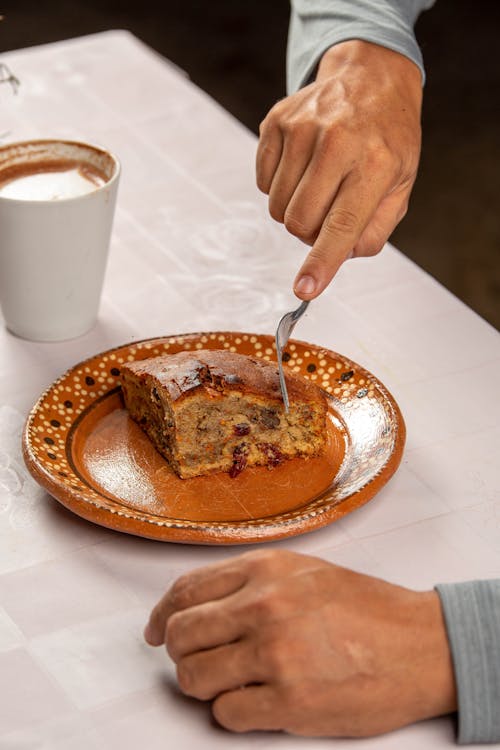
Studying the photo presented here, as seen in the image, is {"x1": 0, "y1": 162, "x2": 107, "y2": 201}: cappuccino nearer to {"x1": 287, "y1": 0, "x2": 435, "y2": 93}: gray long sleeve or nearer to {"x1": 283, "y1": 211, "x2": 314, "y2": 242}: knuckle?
{"x1": 283, "y1": 211, "x2": 314, "y2": 242}: knuckle

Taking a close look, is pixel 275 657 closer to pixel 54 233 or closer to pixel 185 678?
pixel 185 678

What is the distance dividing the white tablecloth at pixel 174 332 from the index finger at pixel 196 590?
0.04 m

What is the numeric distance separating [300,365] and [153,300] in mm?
319

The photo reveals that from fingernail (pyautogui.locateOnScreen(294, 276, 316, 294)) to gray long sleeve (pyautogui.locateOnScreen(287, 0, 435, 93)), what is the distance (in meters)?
0.51

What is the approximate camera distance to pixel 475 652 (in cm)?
98

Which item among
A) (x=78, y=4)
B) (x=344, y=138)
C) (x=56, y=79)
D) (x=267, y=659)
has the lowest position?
(x=78, y=4)

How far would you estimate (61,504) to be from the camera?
124 cm

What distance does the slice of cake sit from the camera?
4.23 ft

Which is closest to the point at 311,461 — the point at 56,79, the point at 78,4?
the point at 56,79

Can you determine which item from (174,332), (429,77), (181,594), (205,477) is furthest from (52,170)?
(429,77)

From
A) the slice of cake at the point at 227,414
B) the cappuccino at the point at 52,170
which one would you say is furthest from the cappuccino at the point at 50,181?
the slice of cake at the point at 227,414

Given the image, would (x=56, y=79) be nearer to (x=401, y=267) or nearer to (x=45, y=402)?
(x=401, y=267)

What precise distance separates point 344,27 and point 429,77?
3125 millimetres

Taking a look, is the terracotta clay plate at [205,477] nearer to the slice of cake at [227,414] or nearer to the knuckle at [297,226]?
the slice of cake at [227,414]
